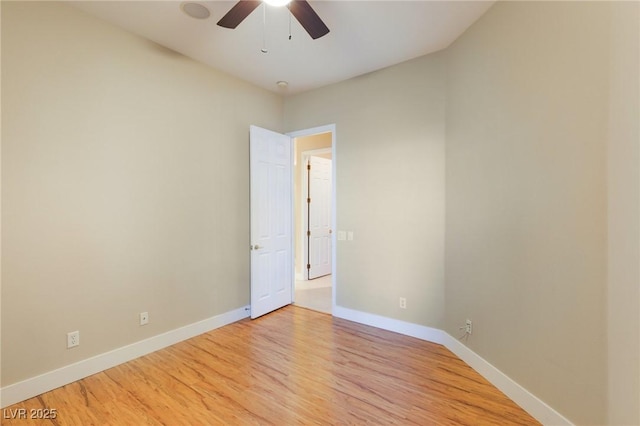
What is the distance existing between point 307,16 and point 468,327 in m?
2.79

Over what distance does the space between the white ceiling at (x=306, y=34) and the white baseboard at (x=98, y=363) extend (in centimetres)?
287

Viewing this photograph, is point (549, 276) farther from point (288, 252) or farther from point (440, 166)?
point (288, 252)

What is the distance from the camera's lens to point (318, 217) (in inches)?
221

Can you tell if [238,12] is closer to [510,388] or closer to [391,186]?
[391,186]

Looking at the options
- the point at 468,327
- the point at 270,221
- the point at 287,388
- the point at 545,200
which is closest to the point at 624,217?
the point at 545,200

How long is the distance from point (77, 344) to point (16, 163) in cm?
145

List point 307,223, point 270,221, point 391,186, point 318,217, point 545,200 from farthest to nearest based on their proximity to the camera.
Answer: point 318,217
point 307,223
point 270,221
point 391,186
point 545,200

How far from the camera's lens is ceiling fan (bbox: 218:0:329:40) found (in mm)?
1727

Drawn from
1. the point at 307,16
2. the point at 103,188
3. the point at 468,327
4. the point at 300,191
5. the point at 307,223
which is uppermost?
the point at 307,16

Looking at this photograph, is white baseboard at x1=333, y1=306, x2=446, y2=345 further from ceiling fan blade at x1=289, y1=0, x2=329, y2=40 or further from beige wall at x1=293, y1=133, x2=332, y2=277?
ceiling fan blade at x1=289, y1=0, x2=329, y2=40

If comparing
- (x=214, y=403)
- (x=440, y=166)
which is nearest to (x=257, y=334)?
(x=214, y=403)

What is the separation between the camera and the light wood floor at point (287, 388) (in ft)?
A: 6.09

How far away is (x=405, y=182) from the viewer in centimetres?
310

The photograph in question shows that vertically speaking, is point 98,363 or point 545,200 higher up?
point 545,200
